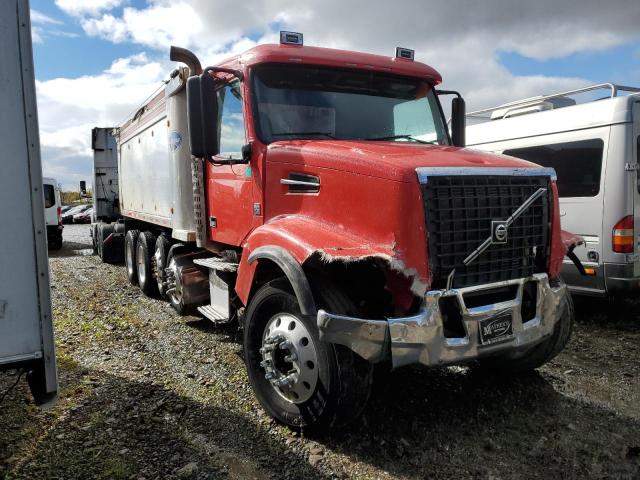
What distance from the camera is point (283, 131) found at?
4.28 meters

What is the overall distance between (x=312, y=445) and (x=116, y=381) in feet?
6.91

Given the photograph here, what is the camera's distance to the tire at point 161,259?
7277 mm

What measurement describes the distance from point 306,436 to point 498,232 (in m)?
1.90

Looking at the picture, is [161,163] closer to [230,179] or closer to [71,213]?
[230,179]

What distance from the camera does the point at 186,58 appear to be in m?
5.05

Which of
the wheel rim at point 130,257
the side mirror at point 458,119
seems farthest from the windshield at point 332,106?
the wheel rim at point 130,257

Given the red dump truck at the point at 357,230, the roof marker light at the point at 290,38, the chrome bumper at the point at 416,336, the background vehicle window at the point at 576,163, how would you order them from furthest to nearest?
the background vehicle window at the point at 576,163
the roof marker light at the point at 290,38
the red dump truck at the point at 357,230
the chrome bumper at the point at 416,336

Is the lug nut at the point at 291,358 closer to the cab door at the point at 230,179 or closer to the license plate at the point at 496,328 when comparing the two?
the license plate at the point at 496,328

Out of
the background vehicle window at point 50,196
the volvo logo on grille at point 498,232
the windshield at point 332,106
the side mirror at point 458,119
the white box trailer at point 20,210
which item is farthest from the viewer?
the background vehicle window at point 50,196

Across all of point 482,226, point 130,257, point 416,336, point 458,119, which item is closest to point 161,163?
point 130,257

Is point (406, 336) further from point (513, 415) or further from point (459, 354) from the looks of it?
point (513, 415)

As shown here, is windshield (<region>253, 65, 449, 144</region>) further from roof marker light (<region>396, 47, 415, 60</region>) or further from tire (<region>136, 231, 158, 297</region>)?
tire (<region>136, 231, 158, 297</region>)

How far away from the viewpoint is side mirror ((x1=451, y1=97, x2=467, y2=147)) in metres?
5.33

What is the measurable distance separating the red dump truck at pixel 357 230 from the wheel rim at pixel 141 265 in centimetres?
342
